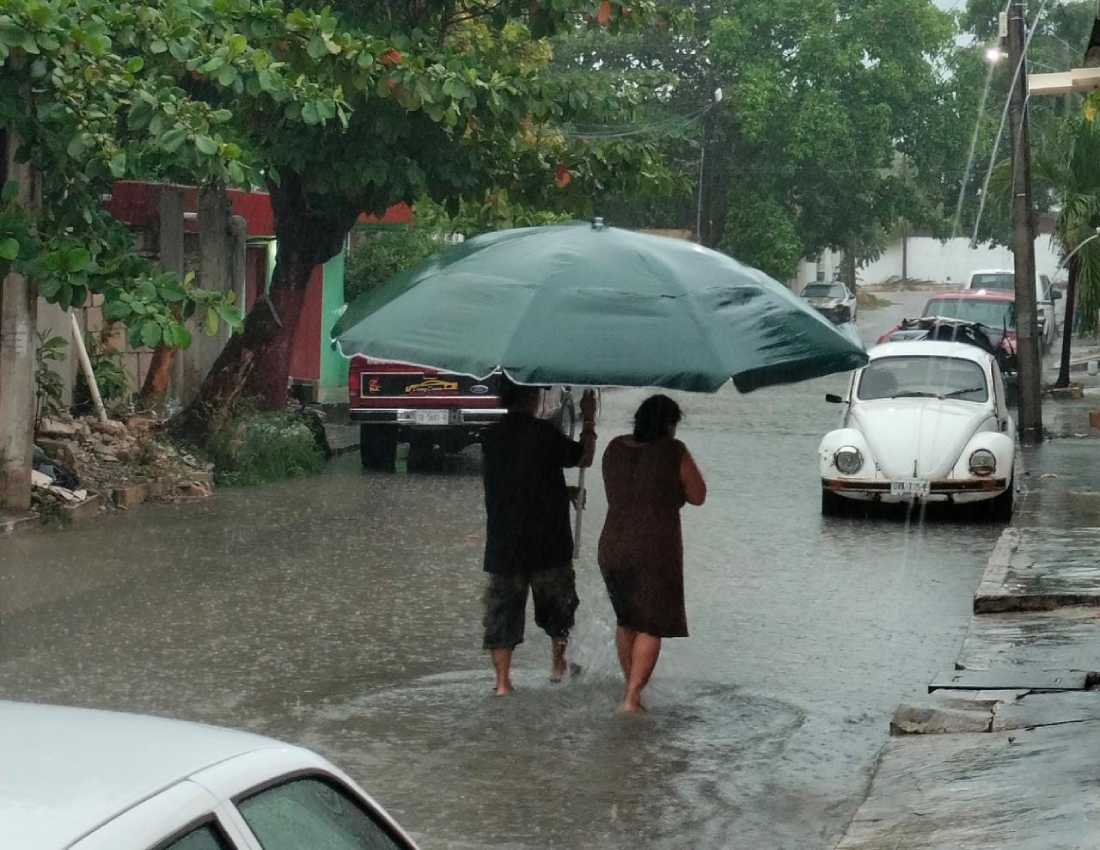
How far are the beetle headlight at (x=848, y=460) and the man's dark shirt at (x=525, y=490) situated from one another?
24.5 feet

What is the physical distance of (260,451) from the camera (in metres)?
18.3

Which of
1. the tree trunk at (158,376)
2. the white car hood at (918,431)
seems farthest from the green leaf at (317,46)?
the tree trunk at (158,376)

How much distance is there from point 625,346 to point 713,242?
158ft

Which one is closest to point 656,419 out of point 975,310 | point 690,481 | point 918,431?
point 690,481

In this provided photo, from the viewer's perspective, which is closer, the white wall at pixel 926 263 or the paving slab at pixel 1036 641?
the paving slab at pixel 1036 641

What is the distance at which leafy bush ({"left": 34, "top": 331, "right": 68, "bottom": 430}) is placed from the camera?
1664cm

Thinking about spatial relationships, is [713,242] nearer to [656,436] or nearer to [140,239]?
[140,239]

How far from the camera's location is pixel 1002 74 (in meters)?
57.6

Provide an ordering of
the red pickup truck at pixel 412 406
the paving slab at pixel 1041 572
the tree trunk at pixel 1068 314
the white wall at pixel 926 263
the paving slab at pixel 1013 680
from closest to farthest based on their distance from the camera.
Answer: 1. the paving slab at pixel 1013 680
2. the paving slab at pixel 1041 572
3. the red pickup truck at pixel 412 406
4. the tree trunk at pixel 1068 314
5. the white wall at pixel 926 263

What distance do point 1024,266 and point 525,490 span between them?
52.1 ft

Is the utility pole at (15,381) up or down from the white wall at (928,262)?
down

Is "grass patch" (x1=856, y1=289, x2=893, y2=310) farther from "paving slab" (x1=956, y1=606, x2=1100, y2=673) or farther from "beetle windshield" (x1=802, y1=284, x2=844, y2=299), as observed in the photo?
"paving slab" (x1=956, y1=606, x2=1100, y2=673)

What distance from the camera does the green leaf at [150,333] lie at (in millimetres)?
12828

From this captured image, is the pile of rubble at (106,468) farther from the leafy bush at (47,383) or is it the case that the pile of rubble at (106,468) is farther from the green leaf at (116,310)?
the green leaf at (116,310)
